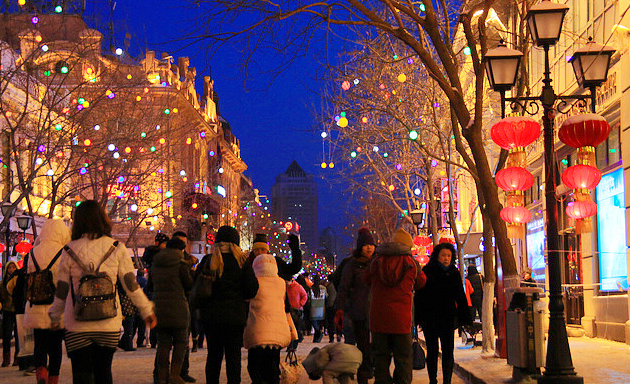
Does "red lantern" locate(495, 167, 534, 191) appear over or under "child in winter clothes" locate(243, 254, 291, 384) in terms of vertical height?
over

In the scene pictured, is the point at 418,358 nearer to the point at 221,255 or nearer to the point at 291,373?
the point at 291,373

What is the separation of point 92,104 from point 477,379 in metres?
17.8

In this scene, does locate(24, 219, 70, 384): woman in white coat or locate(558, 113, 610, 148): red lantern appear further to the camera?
locate(558, 113, 610, 148): red lantern

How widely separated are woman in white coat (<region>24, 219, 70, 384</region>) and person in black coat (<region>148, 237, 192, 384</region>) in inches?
48.9

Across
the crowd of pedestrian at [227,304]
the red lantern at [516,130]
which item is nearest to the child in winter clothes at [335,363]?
the crowd of pedestrian at [227,304]

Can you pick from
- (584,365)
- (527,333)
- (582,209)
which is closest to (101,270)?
(527,333)

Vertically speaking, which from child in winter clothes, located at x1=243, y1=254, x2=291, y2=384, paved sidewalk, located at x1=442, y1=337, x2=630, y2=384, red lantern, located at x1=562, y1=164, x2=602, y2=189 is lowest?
paved sidewalk, located at x1=442, y1=337, x2=630, y2=384

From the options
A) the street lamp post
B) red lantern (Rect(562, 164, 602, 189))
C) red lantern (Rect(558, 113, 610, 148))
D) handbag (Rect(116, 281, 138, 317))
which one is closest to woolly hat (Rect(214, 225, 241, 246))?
handbag (Rect(116, 281, 138, 317))

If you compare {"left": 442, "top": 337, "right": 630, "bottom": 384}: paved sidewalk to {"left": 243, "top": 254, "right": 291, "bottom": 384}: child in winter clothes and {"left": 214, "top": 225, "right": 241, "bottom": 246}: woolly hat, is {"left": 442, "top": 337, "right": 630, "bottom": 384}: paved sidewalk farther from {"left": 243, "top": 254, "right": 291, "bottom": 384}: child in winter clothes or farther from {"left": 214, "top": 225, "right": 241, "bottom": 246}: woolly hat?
{"left": 214, "top": 225, "right": 241, "bottom": 246}: woolly hat

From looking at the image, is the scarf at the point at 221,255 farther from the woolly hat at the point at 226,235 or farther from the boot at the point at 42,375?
the boot at the point at 42,375

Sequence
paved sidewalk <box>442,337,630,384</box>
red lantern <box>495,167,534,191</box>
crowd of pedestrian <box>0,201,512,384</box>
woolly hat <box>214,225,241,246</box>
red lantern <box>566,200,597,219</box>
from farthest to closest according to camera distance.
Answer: red lantern <box>566,200,597,219</box>, red lantern <box>495,167,534,191</box>, paved sidewalk <box>442,337,630,384</box>, woolly hat <box>214,225,241,246</box>, crowd of pedestrian <box>0,201,512,384</box>

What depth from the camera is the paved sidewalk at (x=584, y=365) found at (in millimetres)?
11359

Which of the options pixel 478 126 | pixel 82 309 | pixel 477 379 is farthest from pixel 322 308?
pixel 82 309

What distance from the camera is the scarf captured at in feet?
28.2
